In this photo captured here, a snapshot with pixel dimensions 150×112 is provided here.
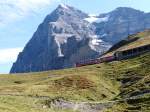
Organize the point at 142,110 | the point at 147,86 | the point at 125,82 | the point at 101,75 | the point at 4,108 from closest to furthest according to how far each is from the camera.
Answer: the point at 4,108, the point at 142,110, the point at 147,86, the point at 125,82, the point at 101,75

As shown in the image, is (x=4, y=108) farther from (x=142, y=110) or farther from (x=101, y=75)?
(x=101, y=75)

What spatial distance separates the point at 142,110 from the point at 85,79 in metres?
52.6

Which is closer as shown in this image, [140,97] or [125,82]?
[140,97]

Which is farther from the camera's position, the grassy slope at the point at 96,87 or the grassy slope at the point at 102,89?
the grassy slope at the point at 96,87

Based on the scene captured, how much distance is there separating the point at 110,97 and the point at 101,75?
3475cm

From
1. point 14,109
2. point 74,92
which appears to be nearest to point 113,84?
point 74,92

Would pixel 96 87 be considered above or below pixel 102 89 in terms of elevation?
above

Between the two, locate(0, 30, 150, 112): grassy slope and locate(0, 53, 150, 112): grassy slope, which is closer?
locate(0, 30, 150, 112): grassy slope

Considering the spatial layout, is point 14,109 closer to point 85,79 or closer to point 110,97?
point 110,97

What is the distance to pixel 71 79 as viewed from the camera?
454ft

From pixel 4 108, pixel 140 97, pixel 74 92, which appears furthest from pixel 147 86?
pixel 4 108

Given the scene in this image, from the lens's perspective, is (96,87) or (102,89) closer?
(102,89)

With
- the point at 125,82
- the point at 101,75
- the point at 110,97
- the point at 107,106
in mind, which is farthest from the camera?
the point at 101,75

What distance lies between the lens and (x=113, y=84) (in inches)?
5413
